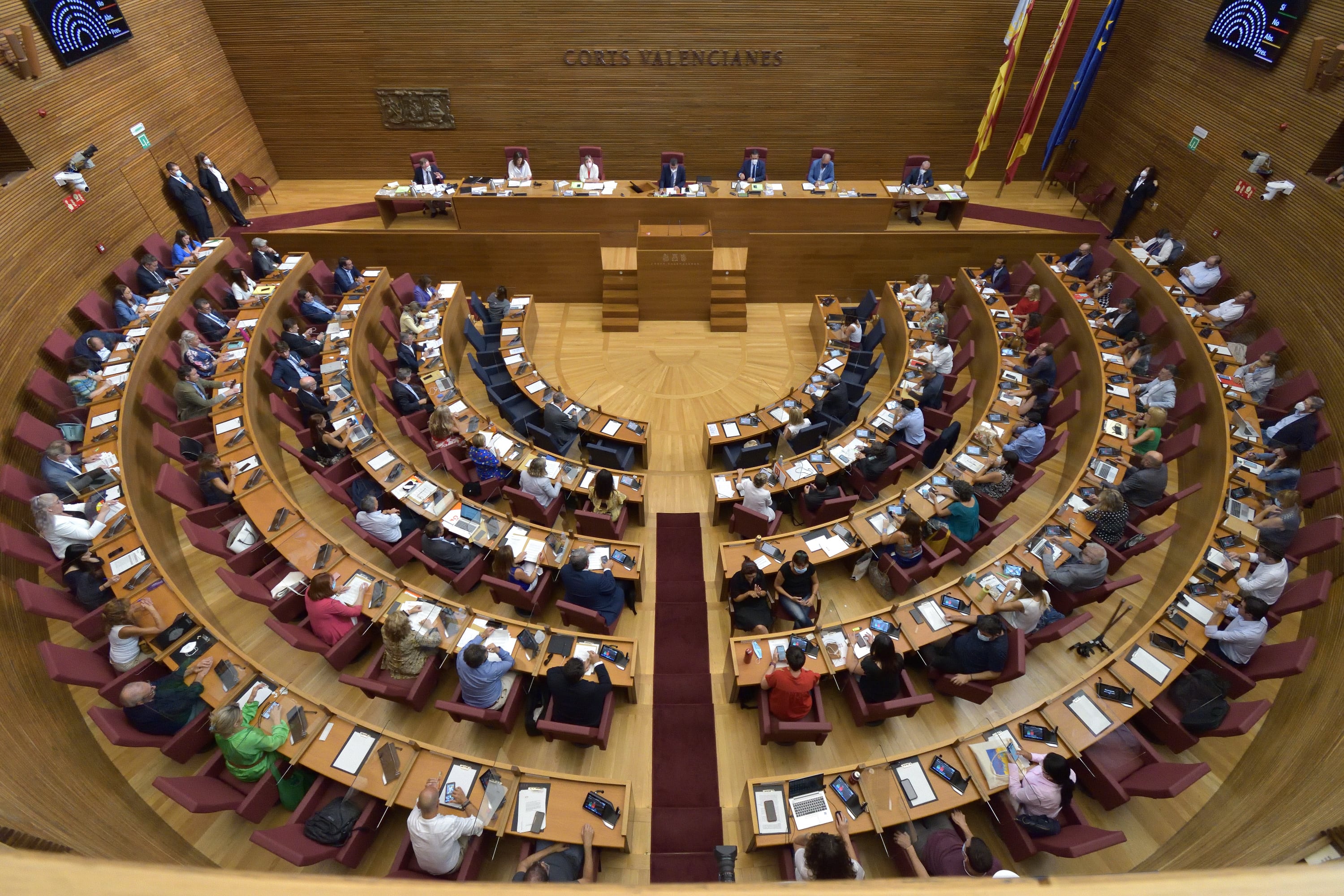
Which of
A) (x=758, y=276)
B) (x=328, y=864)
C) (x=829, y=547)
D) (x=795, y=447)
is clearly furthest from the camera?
(x=758, y=276)

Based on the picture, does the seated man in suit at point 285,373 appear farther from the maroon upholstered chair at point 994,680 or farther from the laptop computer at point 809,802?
the maroon upholstered chair at point 994,680

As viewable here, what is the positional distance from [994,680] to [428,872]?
17.2 feet

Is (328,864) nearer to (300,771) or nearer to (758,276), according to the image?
(300,771)

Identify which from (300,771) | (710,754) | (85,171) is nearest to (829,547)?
(710,754)

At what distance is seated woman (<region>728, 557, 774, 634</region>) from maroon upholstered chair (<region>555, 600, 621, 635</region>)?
1455 mm

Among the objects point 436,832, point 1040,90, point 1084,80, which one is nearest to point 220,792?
point 436,832

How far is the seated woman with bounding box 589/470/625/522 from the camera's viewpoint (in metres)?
7.33

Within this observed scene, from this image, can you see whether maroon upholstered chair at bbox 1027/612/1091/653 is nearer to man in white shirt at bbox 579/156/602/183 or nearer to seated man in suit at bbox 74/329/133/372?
man in white shirt at bbox 579/156/602/183

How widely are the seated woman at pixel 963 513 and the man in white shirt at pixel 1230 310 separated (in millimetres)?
5847

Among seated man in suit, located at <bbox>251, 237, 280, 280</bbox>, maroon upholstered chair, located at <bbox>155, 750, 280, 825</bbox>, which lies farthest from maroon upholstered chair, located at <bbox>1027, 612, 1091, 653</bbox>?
seated man in suit, located at <bbox>251, 237, 280, 280</bbox>

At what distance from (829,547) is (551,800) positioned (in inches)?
153

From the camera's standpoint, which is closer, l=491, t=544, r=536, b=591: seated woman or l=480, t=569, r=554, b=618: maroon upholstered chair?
l=491, t=544, r=536, b=591: seated woman

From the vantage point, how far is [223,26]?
12734mm

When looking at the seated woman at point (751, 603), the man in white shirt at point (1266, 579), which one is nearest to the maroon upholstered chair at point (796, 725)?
the seated woman at point (751, 603)
